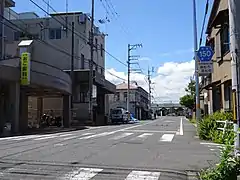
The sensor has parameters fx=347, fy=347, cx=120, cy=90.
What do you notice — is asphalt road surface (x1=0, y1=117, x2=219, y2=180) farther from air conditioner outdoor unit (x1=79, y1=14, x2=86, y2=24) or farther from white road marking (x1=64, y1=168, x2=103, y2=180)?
air conditioner outdoor unit (x1=79, y1=14, x2=86, y2=24)

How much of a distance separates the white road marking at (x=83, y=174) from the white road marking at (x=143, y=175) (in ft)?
2.98

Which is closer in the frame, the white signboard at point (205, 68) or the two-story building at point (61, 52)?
the white signboard at point (205, 68)

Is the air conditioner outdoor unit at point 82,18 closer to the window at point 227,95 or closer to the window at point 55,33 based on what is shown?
the window at point 55,33

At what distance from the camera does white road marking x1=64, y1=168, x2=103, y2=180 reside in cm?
811

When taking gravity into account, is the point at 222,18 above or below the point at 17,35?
below

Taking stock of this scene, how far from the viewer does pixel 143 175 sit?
850 cm

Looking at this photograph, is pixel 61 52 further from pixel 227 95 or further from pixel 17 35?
pixel 227 95

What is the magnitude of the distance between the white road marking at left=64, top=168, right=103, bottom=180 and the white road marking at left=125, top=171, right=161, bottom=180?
91cm

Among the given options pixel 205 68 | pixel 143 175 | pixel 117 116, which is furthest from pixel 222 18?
pixel 117 116

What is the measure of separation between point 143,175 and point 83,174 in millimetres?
1472

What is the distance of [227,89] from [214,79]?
12.3 feet

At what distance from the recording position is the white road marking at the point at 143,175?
320 inches

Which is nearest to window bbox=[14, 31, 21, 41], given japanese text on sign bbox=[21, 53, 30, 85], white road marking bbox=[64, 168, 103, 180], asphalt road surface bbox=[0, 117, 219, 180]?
japanese text on sign bbox=[21, 53, 30, 85]

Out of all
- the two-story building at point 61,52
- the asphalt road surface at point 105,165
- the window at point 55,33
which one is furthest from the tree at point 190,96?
the asphalt road surface at point 105,165
